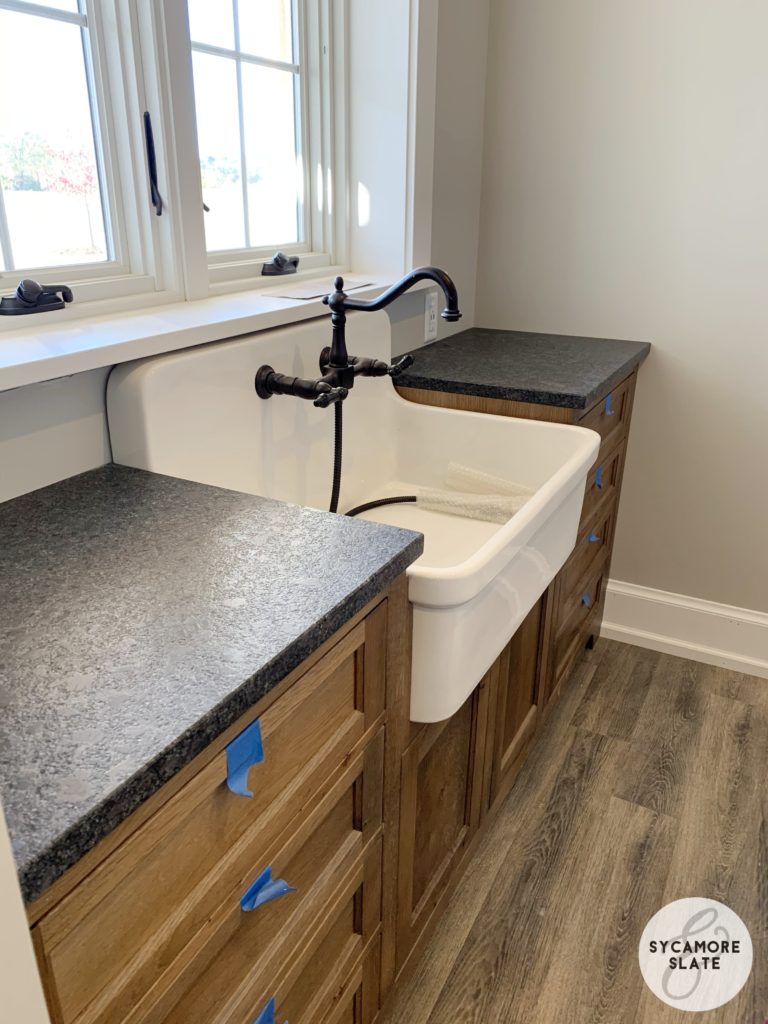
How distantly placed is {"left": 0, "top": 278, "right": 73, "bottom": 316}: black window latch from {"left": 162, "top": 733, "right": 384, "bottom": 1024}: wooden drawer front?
0.83 meters

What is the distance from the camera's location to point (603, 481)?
214 centimetres

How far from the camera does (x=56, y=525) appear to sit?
99cm

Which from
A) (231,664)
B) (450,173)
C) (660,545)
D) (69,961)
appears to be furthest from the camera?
(660,545)

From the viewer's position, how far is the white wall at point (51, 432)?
1035 millimetres

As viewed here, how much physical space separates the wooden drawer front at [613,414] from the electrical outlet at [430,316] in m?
0.53

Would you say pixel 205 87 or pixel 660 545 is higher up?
pixel 205 87

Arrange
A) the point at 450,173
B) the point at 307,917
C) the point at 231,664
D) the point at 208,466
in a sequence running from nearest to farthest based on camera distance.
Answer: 1. the point at 231,664
2. the point at 307,917
3. the point at 208,466
4. the point at 450,173

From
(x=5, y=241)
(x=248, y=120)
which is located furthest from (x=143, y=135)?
(x=248, y=120)

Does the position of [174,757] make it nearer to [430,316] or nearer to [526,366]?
[526,366]

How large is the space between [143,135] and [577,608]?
1.54m

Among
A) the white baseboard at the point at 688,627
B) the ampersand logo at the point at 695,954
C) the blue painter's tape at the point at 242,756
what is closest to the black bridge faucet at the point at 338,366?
the blue painter's tape at the point at 242,756

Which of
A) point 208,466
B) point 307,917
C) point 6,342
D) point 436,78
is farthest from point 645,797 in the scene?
point 436,78

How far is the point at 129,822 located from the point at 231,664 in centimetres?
16

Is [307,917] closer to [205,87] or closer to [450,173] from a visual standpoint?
[205,87]
